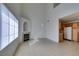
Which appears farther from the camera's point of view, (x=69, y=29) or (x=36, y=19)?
(x=69, y=29)

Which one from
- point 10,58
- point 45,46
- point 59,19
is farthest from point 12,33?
point 59,19

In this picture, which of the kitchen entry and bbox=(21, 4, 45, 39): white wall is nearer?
bbox=(21, 4, 45, 39): white wall

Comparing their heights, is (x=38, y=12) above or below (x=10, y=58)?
above

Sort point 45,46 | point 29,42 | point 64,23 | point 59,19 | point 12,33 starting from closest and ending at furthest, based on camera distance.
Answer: point 12,33, point 29,42, point 45,46, point 59,19, point 64,23

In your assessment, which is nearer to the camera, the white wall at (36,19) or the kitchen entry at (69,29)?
the white wall at (36,19)

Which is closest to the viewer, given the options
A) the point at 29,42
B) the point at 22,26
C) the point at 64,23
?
the point at 22,26

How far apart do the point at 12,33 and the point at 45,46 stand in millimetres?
1525

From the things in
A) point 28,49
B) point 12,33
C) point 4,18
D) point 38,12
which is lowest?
point 28,49

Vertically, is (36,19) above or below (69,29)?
above

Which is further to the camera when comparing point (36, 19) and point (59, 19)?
point (59, 19)

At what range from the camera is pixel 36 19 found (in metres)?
2.75

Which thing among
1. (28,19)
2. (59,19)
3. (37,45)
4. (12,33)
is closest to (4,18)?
(12,33)

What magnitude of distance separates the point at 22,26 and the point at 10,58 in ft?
3.46

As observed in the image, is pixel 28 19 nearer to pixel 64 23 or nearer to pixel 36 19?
pixel 36 19
